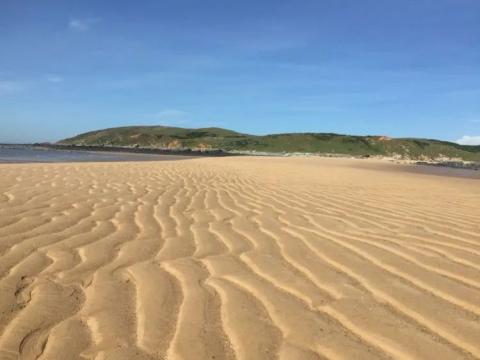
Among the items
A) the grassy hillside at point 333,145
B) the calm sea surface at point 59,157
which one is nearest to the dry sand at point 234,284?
the calm sea surface at point 59,157

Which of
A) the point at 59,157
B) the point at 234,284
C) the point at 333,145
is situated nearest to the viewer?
the point at 234,284

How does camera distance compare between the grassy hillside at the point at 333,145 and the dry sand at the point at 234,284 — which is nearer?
the dry sand at the point at 234,284

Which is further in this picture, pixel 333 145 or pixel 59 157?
pixel 333 145

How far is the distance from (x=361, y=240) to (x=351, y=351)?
238 centimetres

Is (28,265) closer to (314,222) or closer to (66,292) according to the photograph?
(66,292)

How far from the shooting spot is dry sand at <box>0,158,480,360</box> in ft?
7.45

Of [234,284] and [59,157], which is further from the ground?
[234,284]

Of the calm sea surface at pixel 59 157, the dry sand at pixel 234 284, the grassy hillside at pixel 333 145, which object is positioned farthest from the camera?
the grassy hillside at pixel 333 145

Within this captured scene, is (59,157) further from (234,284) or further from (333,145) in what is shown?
(333,145)

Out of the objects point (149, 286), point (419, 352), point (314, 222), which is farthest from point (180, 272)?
point (314, 222)

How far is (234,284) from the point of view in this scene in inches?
123

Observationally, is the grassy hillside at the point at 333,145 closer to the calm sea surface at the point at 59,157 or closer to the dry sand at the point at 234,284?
the calm sea surface at the point at 59,157

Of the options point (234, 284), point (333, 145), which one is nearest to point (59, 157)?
point (234, 284)

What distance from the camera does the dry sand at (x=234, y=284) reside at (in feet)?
7.45
